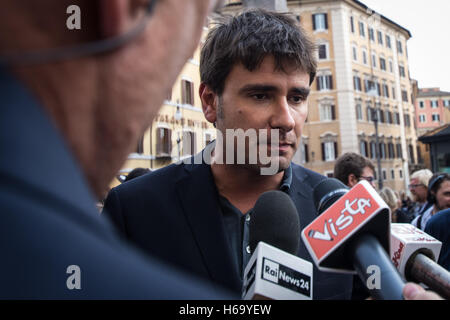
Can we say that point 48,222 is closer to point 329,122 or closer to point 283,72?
point 283,72

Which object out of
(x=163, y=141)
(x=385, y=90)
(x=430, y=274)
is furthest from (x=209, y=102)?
(x=385, y=90)

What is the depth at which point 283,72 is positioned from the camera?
1800 millimetres

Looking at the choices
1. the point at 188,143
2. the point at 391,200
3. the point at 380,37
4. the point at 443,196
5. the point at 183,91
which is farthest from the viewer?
the point at 380,37

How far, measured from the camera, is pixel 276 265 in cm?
104

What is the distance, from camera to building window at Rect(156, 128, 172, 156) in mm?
19469

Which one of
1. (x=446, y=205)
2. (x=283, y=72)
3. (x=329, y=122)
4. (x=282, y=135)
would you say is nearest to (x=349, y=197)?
(x=282, y=135)

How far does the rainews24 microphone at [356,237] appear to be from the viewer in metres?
0.99

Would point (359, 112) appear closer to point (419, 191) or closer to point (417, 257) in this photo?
point (419, 191)

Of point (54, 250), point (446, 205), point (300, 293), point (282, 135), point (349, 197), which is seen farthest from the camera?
point (446, 205)

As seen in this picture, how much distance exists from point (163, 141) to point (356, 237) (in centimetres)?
1881

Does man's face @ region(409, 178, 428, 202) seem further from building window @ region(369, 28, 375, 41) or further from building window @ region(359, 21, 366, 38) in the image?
building window @ region(369, 28, 375, 41)

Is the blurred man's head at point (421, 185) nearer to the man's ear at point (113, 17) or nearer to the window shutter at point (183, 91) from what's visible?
the man's ear at point (113, 17)
